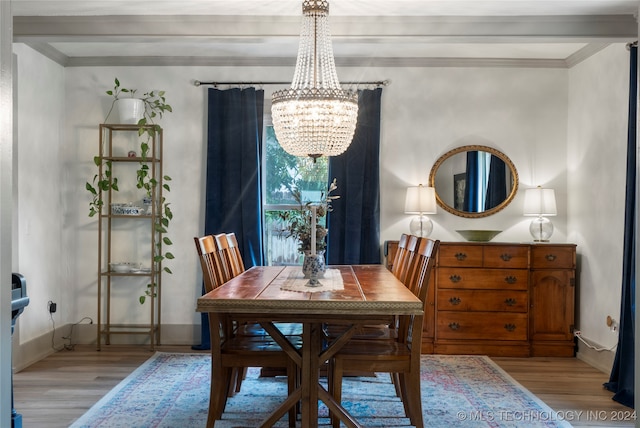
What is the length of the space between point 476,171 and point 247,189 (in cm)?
207

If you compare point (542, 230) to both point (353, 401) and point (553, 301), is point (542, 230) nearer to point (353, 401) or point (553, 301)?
point (553, 301)

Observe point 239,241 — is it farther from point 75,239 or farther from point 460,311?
point 460,311

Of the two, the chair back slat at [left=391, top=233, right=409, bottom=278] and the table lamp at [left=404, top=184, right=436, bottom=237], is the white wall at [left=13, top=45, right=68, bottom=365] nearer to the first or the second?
the chair back slat at [left=391, top=233, right=409, bottom=278]

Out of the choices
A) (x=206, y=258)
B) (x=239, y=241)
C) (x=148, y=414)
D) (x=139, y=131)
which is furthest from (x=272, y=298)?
(x=139, y=131)

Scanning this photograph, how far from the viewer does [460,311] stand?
198 inches

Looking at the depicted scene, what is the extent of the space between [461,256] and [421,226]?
47 centimetres

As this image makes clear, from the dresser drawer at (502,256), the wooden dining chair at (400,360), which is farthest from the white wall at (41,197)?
the dresser drawer at (502,256)

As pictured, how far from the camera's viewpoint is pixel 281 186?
5.54 meters

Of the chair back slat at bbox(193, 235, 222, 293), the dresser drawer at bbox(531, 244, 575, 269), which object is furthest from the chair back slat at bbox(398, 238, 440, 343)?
the dresser drawer at bbox(531, 244, 575, 269)

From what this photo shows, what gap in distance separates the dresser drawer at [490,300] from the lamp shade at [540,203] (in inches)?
28.0

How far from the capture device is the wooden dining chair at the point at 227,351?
3072 mm

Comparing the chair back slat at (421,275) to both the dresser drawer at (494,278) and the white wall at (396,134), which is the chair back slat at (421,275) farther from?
the white wall at (396,134)

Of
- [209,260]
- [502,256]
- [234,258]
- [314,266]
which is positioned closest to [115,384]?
[234,258]

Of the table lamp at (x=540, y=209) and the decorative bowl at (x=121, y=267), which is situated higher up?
the table lamp at (x=540, y=209)
